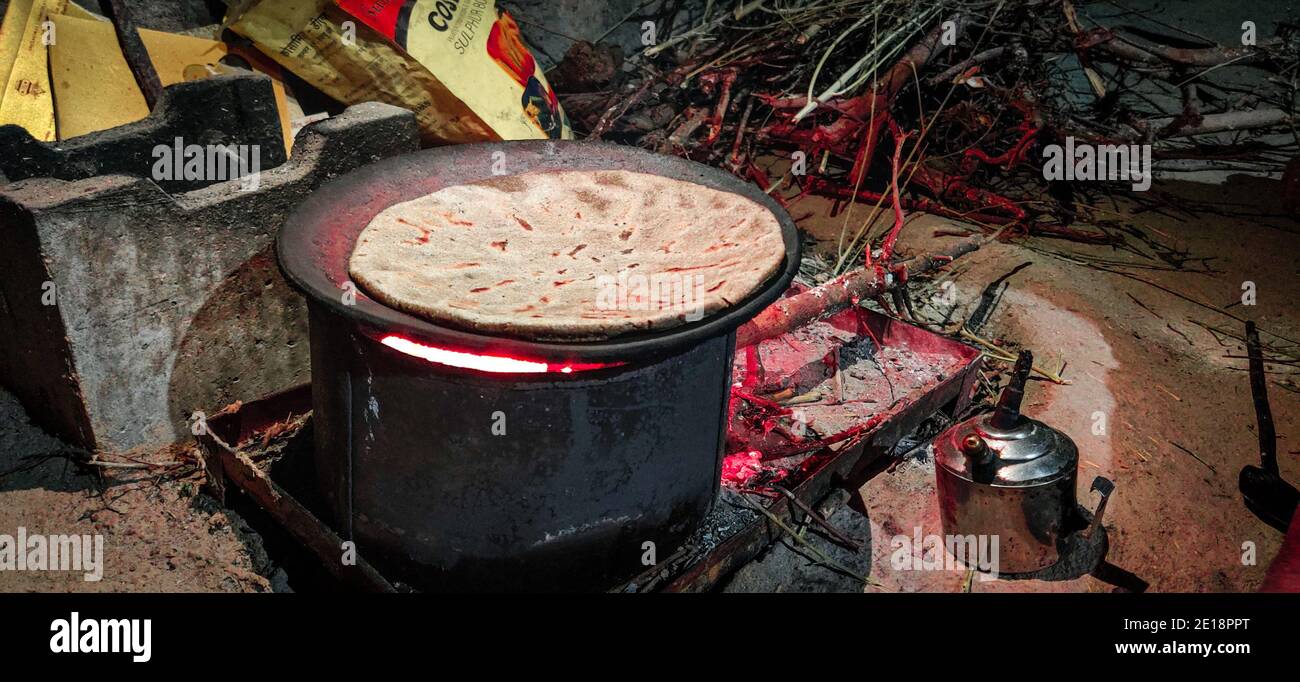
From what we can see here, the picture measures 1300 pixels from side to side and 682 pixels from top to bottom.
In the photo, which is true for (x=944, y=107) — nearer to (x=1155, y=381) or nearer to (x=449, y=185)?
→ (x=1155, y=381)

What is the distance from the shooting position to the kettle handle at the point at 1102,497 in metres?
3.24

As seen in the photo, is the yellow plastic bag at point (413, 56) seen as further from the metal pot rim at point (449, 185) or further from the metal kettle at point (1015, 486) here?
the metal kettle at point (1015, 486)

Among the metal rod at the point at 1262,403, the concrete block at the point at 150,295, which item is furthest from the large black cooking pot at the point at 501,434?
the metal rod at the point at 1262,403

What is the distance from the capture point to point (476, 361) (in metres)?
2.54

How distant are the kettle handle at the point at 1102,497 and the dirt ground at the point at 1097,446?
195 mm

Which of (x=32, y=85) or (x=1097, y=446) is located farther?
(x=32, y=85)

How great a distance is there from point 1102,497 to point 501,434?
7.11 feet

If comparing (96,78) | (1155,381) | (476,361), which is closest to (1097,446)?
(1155,381)

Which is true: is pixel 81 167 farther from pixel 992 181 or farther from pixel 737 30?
pixel 992 181

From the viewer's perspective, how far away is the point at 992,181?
6.49 meters

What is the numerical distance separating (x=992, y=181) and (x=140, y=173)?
5.21 meters

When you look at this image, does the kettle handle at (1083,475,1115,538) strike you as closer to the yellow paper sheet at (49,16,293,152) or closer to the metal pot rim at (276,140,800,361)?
the metal pot rim at (276,140,800,361)

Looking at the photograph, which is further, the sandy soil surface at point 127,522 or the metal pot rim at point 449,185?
the sandy soil surface at point 127,522

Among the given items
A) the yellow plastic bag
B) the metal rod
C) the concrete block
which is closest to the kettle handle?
the metal rod
